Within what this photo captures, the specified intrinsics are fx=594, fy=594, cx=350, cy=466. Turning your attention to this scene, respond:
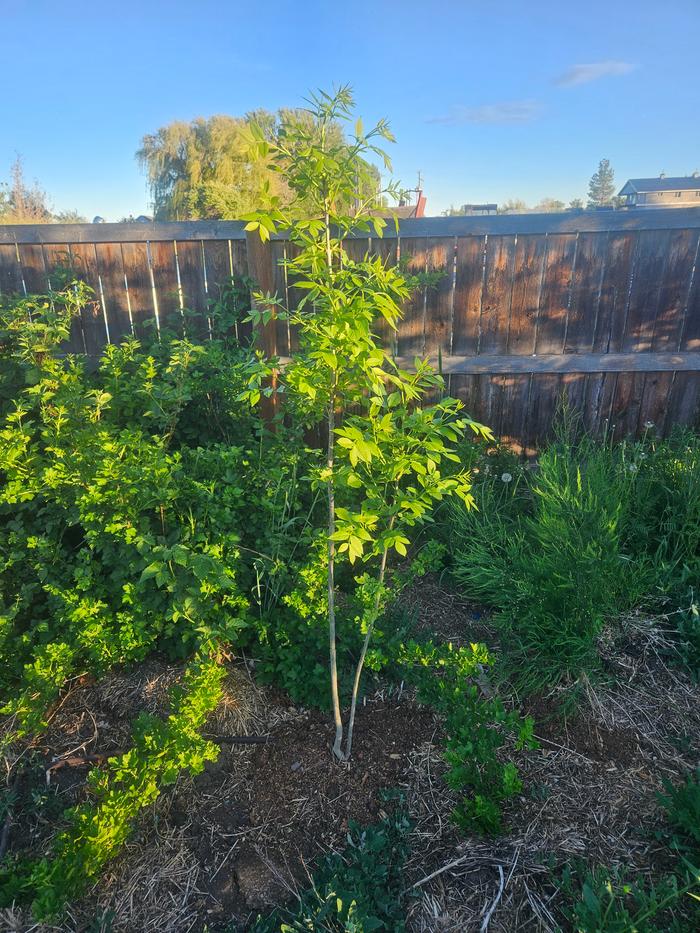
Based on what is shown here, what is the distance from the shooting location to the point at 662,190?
155 ft

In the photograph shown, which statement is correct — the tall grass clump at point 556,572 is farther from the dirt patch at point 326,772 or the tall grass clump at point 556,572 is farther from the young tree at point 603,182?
the young tree at point 603,182

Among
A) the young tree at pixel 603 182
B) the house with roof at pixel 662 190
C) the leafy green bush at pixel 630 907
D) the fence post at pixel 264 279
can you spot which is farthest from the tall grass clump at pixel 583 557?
the young tree at pixel 603 182

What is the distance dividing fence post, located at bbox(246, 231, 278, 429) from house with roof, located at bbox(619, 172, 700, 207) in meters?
51.2

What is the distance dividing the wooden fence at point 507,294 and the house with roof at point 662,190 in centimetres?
5014

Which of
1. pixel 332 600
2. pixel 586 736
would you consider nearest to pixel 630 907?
pixel 586 736

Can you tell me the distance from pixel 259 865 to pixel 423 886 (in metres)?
0.52

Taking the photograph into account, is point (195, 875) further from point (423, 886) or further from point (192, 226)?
point (192, 226)

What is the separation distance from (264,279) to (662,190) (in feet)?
178

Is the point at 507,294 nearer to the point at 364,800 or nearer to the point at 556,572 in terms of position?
the point at 556,572

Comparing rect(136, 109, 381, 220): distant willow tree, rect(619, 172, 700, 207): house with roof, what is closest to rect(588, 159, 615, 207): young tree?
rect(619, 172, 700, 207): house with roof

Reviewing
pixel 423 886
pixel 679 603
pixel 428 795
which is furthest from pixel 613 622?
pixel 423 886

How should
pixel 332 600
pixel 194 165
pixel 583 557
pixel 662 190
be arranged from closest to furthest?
1. pixel 332 600
2. pixel 583 557
3. pixel 194 165
4. pixel 662 190

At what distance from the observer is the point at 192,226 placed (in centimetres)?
406

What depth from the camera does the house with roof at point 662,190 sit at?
46938mm
